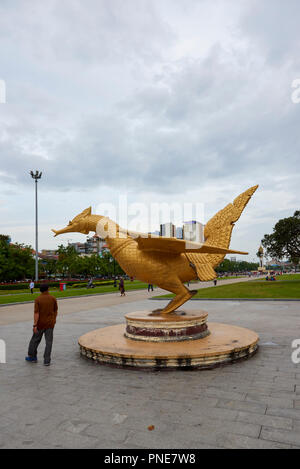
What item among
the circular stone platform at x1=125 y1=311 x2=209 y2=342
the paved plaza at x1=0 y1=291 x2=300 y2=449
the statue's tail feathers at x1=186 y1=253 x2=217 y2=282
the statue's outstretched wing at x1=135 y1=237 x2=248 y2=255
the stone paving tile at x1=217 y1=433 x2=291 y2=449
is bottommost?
the paved plaza at x1=0 y1=291 x2=300 y2=449

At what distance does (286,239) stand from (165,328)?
31.5m

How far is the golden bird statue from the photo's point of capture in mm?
7082

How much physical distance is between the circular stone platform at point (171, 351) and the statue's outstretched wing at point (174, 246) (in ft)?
6.39

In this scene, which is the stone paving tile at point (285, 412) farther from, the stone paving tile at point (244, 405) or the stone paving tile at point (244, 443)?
the stone paving tile at point (244, 443)

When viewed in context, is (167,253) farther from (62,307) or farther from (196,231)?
(62,307)

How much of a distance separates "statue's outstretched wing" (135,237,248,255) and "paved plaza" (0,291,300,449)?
7.45ft

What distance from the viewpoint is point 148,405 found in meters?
3.94

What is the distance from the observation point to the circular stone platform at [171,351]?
5.39 m

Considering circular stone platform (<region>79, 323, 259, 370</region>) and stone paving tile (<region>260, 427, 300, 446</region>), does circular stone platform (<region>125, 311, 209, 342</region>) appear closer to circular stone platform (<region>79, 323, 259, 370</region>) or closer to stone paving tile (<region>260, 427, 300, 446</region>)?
circular stone platform (<region>79, 323, 259, 370</region>)

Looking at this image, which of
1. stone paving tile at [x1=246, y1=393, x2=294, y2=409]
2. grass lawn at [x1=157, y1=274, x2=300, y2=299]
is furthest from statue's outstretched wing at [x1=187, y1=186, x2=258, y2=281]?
grass lawn at [x1=157, y1=274, x2=300, y2=299]

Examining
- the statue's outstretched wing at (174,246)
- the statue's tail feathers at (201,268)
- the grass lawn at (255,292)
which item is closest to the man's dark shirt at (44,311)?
the statue's outstretched wing at (174,246)

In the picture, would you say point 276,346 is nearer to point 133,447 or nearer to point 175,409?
point 175,409

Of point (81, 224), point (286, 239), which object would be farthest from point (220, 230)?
point (286, 239)

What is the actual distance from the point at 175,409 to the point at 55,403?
167 cm
